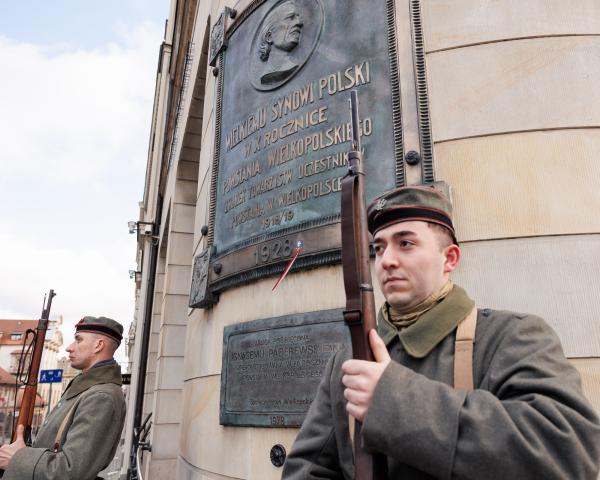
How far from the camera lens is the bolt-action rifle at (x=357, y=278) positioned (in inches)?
50.4

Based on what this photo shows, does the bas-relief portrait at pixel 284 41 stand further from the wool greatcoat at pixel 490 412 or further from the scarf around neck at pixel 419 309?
the wool greatcoat at pixel 490 412

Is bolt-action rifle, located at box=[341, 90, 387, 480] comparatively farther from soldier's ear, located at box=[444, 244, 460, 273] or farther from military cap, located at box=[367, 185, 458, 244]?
soldier's ear, located at box=[444, 244, 460, 273]

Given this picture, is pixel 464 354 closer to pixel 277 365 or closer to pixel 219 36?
pixel 277 365

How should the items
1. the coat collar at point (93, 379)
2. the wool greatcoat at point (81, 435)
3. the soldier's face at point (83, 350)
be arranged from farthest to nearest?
the soldier's face at point (83, 350) → the coat collar at point (93, 379) → the wool greatcoat at point (81, 435)

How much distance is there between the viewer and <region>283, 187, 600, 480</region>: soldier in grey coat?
1.07m

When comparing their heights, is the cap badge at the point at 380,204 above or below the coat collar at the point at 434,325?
above

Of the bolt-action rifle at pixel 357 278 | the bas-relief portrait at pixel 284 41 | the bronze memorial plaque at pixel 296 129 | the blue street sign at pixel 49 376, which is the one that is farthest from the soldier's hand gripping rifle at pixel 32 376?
the blue street sign at pixel 49 376

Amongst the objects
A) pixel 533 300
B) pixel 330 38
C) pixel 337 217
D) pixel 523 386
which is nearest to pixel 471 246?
pixel 533 300

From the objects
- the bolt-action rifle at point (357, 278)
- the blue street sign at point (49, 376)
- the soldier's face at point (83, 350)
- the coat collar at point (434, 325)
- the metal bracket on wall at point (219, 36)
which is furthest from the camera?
the blue street sign at point (49, 376)

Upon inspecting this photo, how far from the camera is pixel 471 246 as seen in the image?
8.25ft

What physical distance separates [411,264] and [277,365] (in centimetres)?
185

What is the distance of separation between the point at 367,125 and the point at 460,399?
82.9 inches

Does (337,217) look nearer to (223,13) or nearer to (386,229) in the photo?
(386,229)

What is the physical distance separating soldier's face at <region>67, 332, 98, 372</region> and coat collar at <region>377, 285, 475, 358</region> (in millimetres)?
2800
